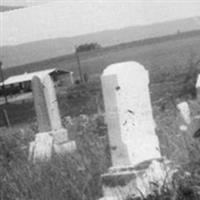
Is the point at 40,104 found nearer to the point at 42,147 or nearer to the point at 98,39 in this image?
the point at 42,147

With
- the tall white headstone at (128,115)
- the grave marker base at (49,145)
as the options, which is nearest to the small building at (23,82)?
the grave marker base at (49,145)

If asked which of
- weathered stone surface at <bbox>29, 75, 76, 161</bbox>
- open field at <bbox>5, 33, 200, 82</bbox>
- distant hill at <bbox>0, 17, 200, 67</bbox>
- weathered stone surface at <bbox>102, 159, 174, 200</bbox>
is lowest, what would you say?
weathered stone surface at <bbox>102, 159, 174, 200</bbox>

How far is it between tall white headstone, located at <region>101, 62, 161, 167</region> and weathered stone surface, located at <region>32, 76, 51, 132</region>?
479 cm

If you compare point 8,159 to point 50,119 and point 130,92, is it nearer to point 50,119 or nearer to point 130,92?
point 50,119

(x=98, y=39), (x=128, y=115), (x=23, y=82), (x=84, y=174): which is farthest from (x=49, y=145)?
(x=23, y=82)

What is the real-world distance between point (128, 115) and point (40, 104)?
5.08m

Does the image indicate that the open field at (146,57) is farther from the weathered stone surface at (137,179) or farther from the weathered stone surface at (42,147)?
the weathered stone surface at (137,179)

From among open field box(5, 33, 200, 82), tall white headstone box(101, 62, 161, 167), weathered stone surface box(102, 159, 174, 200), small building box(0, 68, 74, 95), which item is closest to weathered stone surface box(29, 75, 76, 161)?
tall white headstone box(101, 62, 161, 167)

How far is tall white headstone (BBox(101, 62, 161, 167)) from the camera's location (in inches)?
217

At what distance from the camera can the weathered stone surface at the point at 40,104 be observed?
33.9ft

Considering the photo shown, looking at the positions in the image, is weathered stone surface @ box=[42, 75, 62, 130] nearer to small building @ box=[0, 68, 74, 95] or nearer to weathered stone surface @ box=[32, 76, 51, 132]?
weathered stone surface @ box=[32, 76, 51, 132]

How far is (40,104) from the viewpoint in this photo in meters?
10.5

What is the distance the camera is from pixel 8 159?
9250 millimetres

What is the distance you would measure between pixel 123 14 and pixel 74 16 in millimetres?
2268
